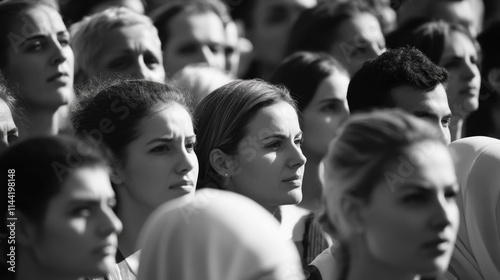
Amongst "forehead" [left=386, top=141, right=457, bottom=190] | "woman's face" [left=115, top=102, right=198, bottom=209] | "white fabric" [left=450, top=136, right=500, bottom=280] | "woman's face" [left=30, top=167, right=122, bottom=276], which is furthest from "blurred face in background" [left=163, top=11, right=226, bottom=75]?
"woman's face" [left=30, top=167, right=122, bottom=276]

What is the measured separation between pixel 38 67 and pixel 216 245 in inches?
109

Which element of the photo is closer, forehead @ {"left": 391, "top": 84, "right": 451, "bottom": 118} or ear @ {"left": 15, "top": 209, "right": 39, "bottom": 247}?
ear @ {"left": 15, "top": 209, "right": 39, "bottom": 247}

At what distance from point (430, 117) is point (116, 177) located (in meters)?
1.50

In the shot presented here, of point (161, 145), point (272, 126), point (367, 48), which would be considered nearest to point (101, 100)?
point (161, 145)

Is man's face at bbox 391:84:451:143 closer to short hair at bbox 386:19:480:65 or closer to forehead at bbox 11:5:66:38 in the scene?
short hair at bbox 386:19:480:65

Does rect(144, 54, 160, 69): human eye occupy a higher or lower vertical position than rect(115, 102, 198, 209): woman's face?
lower

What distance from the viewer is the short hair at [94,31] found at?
241 inches

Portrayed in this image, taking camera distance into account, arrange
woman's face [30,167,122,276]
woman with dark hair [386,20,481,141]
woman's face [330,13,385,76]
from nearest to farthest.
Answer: woman's face [30,167,122,276] → woman with dark hair [386,20,481,141] → woman's face [330,13,385,76]

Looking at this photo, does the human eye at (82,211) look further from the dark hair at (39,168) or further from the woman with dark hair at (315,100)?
the woman with dark hair at (315,100)

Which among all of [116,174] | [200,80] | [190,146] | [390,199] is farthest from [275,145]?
[390,199]

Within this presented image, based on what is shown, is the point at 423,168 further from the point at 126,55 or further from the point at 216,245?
the point at 126,55

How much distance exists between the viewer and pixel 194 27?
22.8ft

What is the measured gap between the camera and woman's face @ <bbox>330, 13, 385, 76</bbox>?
6746 millimetres

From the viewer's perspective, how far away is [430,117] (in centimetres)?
Answer: 490
